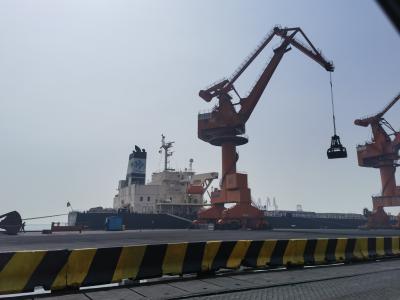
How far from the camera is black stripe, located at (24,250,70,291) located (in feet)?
20.2

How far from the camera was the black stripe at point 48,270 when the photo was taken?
6.16 metres

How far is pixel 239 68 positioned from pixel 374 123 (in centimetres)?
2693

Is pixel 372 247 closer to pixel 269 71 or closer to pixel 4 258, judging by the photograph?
pixel 4 258

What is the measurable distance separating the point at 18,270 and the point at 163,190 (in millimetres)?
47353

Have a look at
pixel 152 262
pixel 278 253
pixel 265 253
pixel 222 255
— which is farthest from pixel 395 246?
pixel 152 262

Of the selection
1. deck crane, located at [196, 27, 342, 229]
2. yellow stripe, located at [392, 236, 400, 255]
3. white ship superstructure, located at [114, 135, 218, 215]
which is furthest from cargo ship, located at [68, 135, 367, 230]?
yellow stripe, located at [392, 236, 400, 255]

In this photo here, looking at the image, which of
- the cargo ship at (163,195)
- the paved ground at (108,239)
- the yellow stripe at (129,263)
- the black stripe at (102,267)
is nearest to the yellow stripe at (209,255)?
the yellow stripe at (129,263)

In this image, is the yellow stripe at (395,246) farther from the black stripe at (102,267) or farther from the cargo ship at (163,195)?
the cargo ship at (163,195)

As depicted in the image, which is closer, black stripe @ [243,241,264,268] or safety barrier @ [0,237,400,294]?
safety barrier @ [0,237,400,294]

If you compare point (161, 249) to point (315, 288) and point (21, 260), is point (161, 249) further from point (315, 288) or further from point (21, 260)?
point (315, 288)

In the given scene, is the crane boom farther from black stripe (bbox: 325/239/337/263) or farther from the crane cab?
black stripe (bbox: 325/239/337/263)

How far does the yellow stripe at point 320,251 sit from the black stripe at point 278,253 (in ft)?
4.31

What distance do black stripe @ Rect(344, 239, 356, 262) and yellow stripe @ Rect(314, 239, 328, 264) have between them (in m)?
1.00

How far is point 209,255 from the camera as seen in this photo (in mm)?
8242
